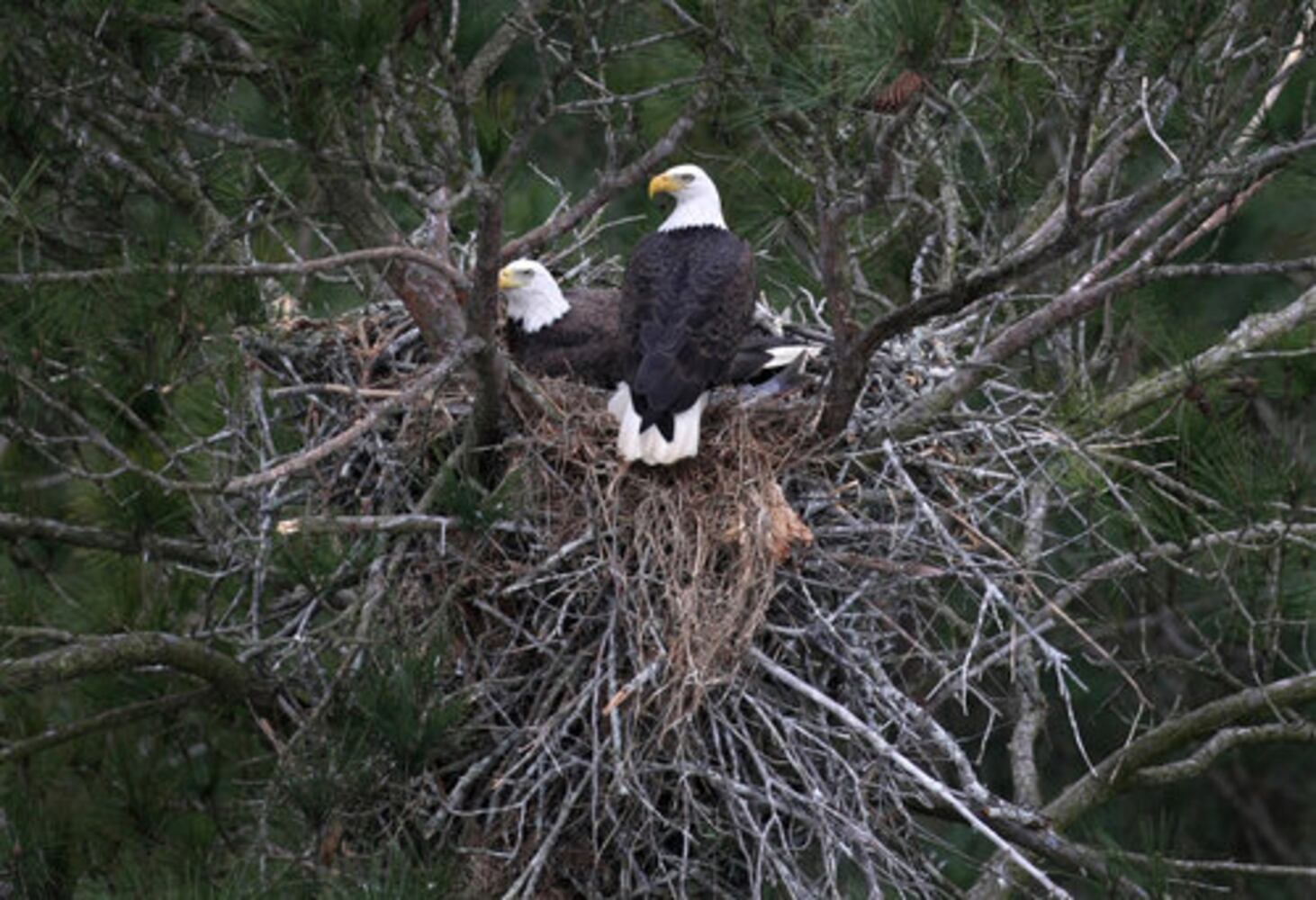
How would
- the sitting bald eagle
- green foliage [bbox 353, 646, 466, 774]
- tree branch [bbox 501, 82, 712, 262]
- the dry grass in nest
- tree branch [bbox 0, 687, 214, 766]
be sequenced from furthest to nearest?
the sitting bald eagle < tree branch [bbox 0, 687, 214, 766] < the dry grass in nest < tree branch [bbox 501, 82, 712, 262] < green foliage [bbox 353, 646, 466, 774]

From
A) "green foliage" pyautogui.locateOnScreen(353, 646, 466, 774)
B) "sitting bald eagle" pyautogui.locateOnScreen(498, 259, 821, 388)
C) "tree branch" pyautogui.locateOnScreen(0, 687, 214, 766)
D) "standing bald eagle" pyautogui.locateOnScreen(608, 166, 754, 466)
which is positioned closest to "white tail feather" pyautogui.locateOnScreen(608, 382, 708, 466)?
"standing bald eagle" pyautogui.locateOnScreen(608, 166, 754, 466)

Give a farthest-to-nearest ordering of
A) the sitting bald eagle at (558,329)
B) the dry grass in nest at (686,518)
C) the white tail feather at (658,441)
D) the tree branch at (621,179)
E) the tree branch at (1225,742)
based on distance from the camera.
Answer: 1. the sitting bald eagle at (558,329)
2. the tree branch at (1225,742)
3. the white tail feather at (658,441)
4. the dry grass in nest at (686,518)
5. the tree branch at (621,179)

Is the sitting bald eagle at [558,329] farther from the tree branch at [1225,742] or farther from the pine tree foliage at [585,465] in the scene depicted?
the tree branch at [1225,742]

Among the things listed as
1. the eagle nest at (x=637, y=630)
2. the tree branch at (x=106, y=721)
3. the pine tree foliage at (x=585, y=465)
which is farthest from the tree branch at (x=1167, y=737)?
the tree branch at (x=106, y=721)

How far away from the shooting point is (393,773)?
4148mm

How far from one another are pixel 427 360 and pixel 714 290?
0.69 metres

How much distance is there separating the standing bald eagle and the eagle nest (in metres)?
0.08

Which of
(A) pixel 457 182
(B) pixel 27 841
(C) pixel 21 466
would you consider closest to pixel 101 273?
(A) pixel 457 182

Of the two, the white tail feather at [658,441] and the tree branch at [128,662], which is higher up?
the white tail feather at [658,441]

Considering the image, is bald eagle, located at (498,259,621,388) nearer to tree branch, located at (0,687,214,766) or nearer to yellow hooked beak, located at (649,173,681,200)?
yellow hooked beak, located at (649,173,681,200)

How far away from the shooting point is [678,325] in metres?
5.03

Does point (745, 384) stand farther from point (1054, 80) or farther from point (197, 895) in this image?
point (197, 895)

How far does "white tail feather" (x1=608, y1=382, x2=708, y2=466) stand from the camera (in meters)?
4.71

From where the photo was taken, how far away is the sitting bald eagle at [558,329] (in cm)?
536
